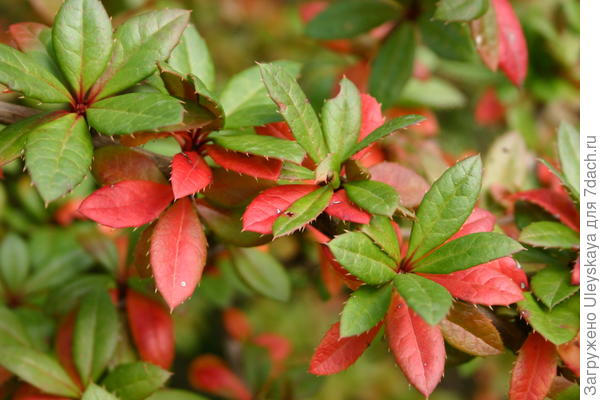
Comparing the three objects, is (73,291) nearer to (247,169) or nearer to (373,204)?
(247,169)

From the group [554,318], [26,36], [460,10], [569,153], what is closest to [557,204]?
[569,153]

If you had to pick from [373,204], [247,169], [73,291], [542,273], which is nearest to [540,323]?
[542,273]

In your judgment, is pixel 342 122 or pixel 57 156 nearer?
pixel 57 156

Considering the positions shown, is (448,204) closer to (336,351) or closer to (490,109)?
(336,351)

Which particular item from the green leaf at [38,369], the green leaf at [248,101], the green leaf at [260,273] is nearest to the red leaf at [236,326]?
the green leaf at [260,273]

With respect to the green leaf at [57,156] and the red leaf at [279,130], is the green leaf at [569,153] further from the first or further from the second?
the green leaf at [57,156]

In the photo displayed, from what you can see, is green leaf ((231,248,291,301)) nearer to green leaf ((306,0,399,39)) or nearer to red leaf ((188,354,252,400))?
red leaf ((188,354,252,400))
